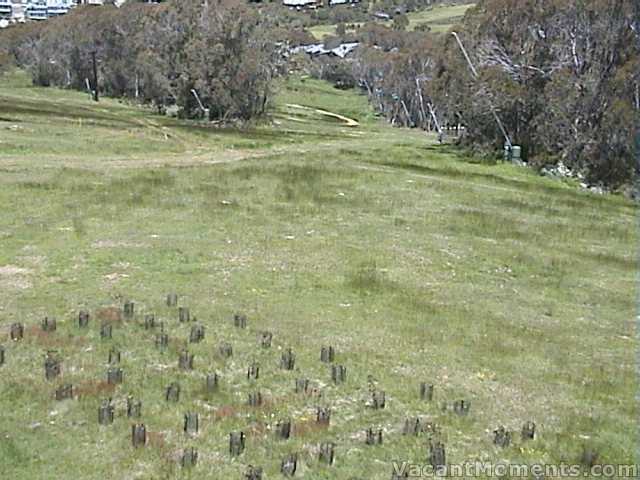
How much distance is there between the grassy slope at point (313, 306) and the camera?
10.3 metres

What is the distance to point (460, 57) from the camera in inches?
2351

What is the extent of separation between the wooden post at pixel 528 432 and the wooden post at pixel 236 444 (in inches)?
138

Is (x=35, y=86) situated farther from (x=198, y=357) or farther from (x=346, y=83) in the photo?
(x=198, y=357)

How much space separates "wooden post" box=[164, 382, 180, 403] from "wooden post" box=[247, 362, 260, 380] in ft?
3.87

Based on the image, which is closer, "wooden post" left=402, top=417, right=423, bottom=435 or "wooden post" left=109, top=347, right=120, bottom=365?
"wooden post" left=402, top=417, right=423, bottom=435

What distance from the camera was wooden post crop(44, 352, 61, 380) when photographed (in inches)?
462

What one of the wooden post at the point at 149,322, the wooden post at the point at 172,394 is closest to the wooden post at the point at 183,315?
the wooden post at the point at 149,322

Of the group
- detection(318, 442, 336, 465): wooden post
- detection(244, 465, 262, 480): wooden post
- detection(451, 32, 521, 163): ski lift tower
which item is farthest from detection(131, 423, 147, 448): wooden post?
detection(451, 32, 521, 163): ski lift tower

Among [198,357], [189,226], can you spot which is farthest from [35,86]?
[198,357]

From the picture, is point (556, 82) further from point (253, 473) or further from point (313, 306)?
point (253, 473)

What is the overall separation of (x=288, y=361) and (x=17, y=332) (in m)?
4.33

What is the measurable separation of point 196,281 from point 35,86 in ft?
363

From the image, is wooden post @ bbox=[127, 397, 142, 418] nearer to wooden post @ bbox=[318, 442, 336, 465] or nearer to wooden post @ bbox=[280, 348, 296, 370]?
wooden post @ bbox=[318, 442, 336, 465]

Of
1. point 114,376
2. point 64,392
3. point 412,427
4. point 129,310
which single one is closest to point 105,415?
point 64,392
